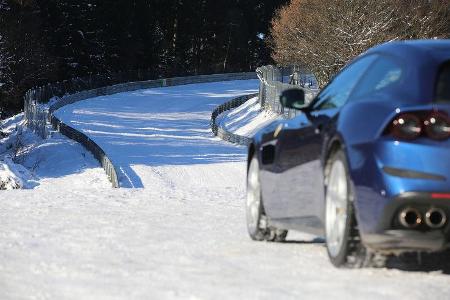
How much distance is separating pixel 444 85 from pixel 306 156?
1356mm

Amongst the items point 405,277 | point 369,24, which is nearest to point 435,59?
point 405,277

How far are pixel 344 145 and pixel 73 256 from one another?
2231 millimetres

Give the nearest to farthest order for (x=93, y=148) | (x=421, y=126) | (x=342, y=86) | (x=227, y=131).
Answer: (x=421, y=126) → (x=342, y=86) → (x=93, y=148) → (x=227, y=131)

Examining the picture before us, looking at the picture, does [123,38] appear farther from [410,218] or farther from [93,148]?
[410,218]

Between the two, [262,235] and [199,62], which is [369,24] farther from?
[262,235]

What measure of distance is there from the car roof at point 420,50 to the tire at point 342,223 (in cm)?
75

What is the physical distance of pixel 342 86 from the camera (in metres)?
8.54

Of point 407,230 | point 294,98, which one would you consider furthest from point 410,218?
point 294,98

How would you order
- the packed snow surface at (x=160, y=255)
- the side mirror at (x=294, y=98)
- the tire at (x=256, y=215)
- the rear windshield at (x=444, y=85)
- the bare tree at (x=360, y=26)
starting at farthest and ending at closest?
1. the bare tree at (x=360, y=26)
2. the tire at (x=256, y=215)
3. the side mirror at (x=294, y=98)
4. the rear windshield at (x=444, y=85)
5. the packed snow surface at (x=160, y=255)

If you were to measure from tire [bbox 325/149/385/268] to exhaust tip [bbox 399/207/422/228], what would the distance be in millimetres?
452

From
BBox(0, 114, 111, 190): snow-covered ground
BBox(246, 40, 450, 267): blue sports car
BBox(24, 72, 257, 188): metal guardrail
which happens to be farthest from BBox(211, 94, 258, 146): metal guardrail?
BBox(246, 40, 450, 267): blue sports car

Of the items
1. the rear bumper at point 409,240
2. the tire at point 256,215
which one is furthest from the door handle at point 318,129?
the tire at point 256,215

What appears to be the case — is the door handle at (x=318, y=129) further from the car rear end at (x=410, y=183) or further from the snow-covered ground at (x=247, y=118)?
the snow-covered ground at (x=247, y=118)

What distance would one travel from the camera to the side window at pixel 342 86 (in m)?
8.25
